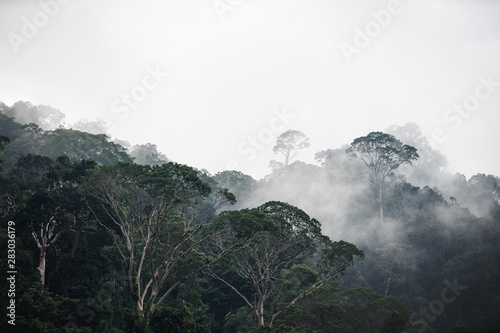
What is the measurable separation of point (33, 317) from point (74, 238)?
771 cm

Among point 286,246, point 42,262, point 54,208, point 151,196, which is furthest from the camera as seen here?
point 286,246

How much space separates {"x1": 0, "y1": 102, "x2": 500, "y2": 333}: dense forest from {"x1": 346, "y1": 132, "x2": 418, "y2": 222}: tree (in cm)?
134

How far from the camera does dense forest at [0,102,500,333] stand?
18.1 metres

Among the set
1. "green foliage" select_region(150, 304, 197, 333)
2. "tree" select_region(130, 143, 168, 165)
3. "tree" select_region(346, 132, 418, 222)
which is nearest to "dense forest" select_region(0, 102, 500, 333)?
"green foliage" select_region(150, 304, 197, 333)

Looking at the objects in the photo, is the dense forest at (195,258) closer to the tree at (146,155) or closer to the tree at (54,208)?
the tree at (54,208)

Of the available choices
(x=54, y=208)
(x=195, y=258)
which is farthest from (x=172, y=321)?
(x=54, y=208)

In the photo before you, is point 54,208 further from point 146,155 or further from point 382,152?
point 146,155

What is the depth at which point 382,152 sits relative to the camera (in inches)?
1880

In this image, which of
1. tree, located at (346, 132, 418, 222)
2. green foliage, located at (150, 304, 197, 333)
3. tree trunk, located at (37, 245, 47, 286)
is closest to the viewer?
green foliage, located at (150, 304, 197, 333)

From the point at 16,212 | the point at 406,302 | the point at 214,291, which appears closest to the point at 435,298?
the point at 406,302

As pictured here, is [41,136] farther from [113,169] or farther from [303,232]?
[303,232]

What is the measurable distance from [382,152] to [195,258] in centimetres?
3531

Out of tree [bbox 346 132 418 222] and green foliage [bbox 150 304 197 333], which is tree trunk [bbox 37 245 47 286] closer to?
green foliage [bbox 150 304 197 333]

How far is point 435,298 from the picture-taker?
32.6 metres
